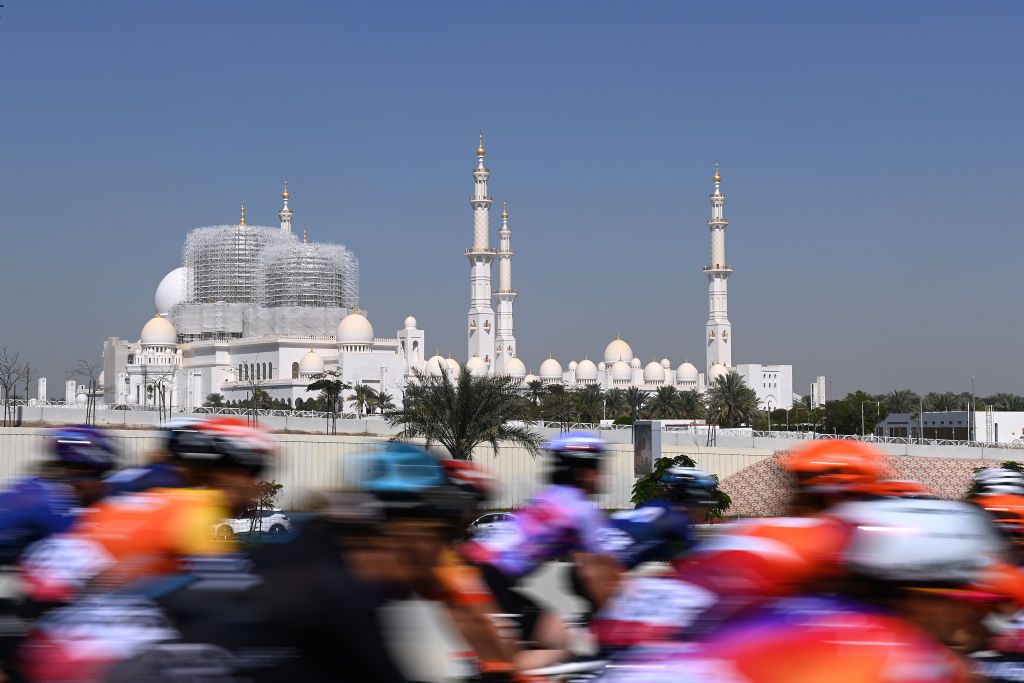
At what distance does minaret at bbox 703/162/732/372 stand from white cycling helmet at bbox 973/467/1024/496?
8207 centimetres

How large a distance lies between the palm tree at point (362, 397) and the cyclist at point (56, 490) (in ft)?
214

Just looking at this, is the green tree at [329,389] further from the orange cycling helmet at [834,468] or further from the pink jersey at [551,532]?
the orange cycling helmet at [834,468]

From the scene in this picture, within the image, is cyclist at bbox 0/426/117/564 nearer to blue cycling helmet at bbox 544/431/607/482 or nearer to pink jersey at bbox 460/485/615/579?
pink jersey at bbox 460/485/615/579

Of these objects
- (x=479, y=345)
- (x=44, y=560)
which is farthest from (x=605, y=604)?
(x=479, y=345)

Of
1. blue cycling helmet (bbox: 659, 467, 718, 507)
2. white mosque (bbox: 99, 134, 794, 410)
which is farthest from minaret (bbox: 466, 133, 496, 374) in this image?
blue cycling helmet (bbox: 659, 467, 718, 507)

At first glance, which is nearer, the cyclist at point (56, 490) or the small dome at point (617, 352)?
the cyclist at point (56, 490)

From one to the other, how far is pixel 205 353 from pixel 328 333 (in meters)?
8.53

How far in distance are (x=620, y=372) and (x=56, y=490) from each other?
102134 millimetres

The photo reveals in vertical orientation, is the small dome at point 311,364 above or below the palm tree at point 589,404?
above

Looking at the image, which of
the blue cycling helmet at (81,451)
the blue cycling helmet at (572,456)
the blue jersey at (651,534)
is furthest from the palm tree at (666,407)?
the blue cycling helmet at (81,451)

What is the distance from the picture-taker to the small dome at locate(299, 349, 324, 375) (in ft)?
259

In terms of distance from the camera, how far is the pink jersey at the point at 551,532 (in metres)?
4.52

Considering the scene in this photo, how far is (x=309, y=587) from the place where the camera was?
7.56ft

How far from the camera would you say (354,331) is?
8075cm
